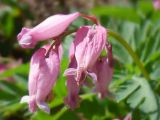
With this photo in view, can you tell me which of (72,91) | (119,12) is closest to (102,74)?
(72,91)

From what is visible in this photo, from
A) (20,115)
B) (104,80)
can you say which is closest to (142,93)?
(104,80)

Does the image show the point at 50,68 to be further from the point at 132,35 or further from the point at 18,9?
the point at 18,9

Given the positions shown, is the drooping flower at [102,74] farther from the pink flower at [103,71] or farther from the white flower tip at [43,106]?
the white flower tip at [43,106]

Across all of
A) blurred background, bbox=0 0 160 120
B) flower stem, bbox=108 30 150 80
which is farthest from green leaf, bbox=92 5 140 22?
flower stem, bbox=108 30 150 80

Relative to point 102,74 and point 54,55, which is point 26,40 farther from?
point 102,74

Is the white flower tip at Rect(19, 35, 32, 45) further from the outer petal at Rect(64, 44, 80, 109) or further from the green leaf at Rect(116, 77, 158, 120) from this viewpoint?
the green leaf at Rect(116, 77, 158, 120)

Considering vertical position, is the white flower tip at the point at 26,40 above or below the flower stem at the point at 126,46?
above

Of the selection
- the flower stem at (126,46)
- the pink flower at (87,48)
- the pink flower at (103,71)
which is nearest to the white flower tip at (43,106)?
the pink flower at (87,48)
